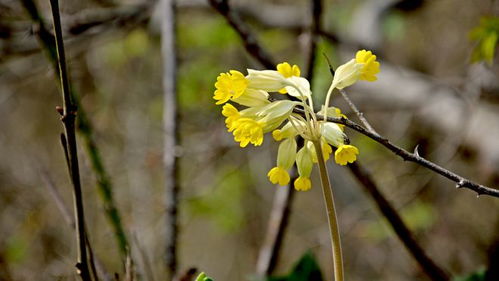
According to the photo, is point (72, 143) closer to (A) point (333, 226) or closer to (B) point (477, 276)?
(A) point (333, 226)

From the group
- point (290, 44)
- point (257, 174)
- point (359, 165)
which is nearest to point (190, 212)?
point (257, 174)

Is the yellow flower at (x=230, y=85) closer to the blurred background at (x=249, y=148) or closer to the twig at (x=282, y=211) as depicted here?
the twig at (x=282, y=211)

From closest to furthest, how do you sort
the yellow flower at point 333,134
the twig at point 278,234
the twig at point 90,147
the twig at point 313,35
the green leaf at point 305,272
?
the yellow flower at point 333,134, the twig at point 90,147, the green leaf at point 305,272, the twig at point 313,35, the twig at point 278,234

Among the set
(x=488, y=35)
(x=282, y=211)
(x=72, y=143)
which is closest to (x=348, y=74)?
(x=72, y=143)

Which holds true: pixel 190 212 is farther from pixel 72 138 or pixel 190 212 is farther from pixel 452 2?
pixel 72 138

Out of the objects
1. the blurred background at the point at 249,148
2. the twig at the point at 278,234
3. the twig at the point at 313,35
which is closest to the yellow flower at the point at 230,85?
the twig at the point at 313,35

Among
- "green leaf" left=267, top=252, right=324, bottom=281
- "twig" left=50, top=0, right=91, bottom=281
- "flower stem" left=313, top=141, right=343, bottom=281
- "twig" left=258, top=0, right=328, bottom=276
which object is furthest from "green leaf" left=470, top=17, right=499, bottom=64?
"twig" left=50, top=0, right=91, bottom=281
